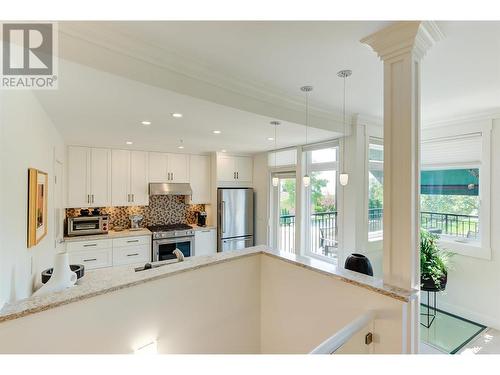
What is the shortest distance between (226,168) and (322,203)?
2236 millimetres

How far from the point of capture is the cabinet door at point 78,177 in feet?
13.8

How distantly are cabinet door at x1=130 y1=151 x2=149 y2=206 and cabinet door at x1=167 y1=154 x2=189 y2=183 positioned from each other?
1.56ft

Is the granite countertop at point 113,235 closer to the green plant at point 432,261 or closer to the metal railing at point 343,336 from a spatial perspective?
the metal railing at point 343,336

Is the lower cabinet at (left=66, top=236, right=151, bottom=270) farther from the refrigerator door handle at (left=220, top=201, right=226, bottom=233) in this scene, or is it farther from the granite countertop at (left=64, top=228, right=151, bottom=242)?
the refrigerator door handle at (left=220, top=201, right=226, bottom=233)

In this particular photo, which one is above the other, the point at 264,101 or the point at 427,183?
the point at 264,101

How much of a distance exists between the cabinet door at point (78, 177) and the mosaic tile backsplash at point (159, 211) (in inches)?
16.5

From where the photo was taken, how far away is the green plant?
10.8 feet

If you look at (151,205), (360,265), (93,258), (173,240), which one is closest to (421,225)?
(360,265)

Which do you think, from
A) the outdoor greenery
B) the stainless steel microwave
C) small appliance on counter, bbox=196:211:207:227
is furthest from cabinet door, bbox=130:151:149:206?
the outdoor greenery
